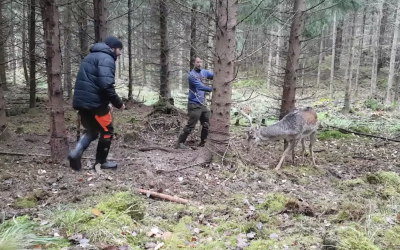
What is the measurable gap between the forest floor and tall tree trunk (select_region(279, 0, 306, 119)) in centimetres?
176

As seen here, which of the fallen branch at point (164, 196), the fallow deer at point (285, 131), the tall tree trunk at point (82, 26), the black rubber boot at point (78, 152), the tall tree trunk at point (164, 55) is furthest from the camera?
the tall tree trunk at point (164, 55)

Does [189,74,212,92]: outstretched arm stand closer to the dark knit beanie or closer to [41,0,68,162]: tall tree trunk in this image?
the dark knit beanie

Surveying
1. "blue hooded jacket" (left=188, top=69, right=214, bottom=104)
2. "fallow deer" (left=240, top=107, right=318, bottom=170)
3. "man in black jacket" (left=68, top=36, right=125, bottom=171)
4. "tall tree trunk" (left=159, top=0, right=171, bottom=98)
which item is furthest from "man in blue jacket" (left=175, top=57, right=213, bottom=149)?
"tall tree trunk" (left=159, top=0, right=171, bottom=98)

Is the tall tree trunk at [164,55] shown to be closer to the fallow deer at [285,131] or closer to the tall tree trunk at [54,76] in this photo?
the fallow deer at [285,131]

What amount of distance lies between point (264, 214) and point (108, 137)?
327cm

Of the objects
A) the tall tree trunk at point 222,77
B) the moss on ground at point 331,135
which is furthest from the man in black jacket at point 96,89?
the moss on ground at point 331,135

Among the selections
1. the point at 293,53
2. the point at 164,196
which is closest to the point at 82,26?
the point at 293,53

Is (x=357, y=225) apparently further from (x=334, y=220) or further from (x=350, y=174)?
(x=350, y=174)

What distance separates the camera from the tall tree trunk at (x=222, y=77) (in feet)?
21.8

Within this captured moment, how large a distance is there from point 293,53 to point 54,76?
20.2 feet

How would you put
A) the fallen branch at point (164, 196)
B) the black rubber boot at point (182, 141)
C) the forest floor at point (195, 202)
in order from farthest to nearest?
the black rubber boot at point (182, 141) → the fallen branch at point (164, 196) → the forest floor at point (195, 202)

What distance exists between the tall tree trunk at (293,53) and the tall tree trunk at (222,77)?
10.2ft

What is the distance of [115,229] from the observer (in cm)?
371

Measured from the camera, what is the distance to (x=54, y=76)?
6273 mm
